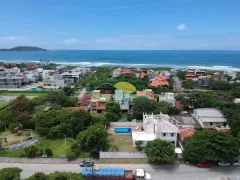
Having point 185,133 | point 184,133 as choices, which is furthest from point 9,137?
point 185,133

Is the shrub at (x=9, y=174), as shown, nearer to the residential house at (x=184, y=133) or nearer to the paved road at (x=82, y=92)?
the residential house at (x=184, y=133)

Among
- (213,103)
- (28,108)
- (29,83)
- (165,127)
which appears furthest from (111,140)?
(29,83)

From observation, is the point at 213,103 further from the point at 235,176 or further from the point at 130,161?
the point at 130,161

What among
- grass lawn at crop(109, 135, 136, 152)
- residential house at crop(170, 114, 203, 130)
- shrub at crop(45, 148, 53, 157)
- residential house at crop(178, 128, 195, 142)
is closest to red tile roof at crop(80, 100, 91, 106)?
grass lawn at crop(109, 135, 136, 152)

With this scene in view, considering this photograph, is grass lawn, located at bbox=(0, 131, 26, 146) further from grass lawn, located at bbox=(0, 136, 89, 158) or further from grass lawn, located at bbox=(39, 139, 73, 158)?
grass lawn, located at bbox=(39, 139, 73, 158)

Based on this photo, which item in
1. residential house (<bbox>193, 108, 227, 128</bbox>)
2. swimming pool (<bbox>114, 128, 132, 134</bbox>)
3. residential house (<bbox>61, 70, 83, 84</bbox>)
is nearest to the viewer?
residential house (<bbox>193, 108, 227, 128</bbox>)
